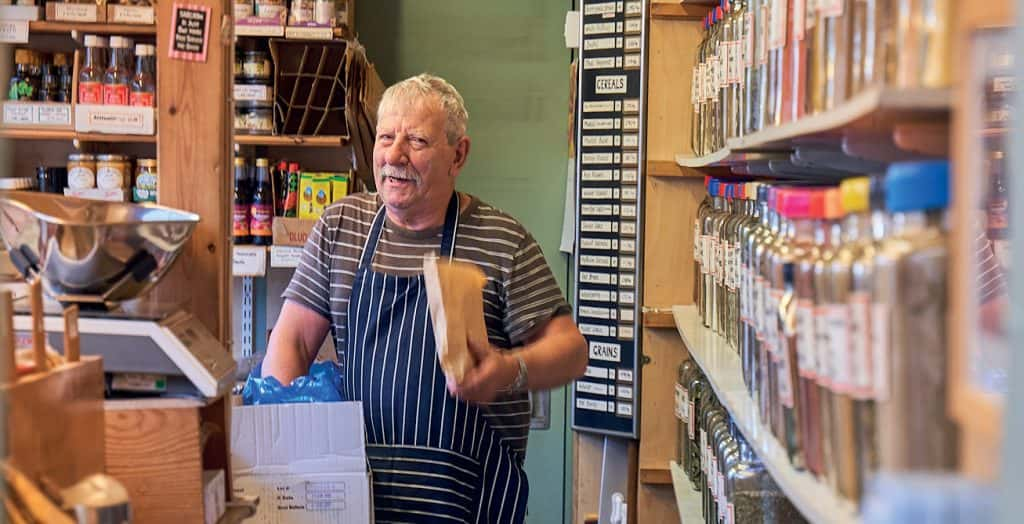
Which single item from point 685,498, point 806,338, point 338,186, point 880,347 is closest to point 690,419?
point 685,498

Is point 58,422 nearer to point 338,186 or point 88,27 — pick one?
point 338,186

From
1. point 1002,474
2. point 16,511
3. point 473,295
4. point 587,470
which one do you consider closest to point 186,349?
point 16,511

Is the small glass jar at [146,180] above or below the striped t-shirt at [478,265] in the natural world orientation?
above

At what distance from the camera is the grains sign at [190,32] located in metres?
2.20

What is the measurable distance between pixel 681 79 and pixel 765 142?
2.23m

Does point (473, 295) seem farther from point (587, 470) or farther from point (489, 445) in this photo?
point (587, 470)

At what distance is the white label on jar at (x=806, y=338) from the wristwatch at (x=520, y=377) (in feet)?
4.50

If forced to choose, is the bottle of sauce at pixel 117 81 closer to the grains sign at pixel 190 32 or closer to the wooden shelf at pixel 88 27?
the wooden shelf at pixel 88 27

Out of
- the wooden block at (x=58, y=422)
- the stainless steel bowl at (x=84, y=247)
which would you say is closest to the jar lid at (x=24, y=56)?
the stainless steel bowl at (x=84, y=247)

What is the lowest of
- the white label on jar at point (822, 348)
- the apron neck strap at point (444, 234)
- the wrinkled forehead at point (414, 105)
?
the white label on jar at point (822, 348)

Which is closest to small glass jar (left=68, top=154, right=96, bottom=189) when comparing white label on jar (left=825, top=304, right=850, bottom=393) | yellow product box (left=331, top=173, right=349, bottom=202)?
yellow product box (left=331, top=173, right=349, bottom=202)

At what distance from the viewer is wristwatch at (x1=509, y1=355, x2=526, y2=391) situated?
113 inches

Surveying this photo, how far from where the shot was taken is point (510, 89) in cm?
537

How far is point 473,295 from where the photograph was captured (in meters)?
2.68
